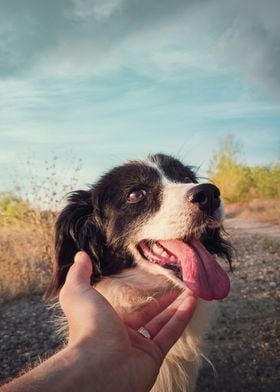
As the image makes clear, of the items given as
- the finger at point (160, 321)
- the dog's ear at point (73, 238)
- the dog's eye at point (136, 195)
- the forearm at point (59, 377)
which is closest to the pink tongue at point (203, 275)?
the finger at point (160, 321)

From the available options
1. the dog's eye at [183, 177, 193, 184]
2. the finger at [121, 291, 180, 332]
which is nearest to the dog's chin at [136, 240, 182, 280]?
the finger at [121, 291, 180, 332]

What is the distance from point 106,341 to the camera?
6.61 feet

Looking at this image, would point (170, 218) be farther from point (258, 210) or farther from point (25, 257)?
point (258, 210)

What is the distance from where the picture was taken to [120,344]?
2.06 m

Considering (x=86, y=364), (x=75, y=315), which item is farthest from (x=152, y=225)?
(x=86, y=364)

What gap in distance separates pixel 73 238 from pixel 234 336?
2.82 m

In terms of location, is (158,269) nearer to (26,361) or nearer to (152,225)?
(152,225)

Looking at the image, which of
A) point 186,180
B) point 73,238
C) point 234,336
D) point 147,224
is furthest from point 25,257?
point 147,224

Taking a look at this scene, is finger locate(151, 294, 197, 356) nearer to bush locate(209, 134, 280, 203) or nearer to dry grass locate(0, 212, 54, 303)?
dry grass locate(0, 212, 54, 303)

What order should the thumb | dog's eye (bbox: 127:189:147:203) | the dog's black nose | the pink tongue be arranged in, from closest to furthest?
the thumb → the pink tongue → the dog's black nose → dog's eye (bbox: 127:189:147:203)

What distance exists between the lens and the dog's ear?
10.3ft

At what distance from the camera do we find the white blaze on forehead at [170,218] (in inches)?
109

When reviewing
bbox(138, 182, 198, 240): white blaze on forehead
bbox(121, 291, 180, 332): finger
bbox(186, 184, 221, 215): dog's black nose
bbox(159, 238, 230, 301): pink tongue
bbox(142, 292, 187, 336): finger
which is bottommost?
bbox(121, 291, 180, 332): finger

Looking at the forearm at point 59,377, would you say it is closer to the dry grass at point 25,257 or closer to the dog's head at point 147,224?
the dog's head at point 147,224
